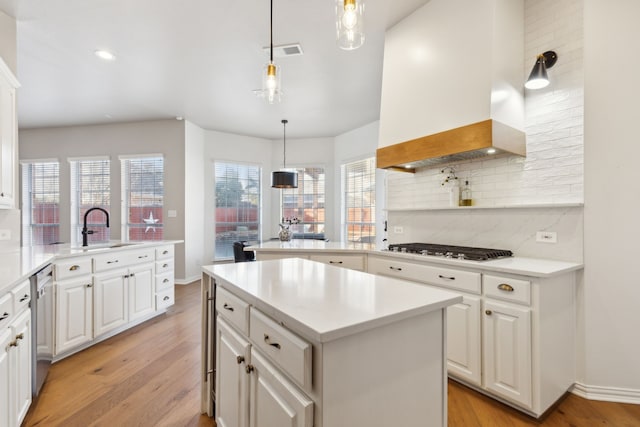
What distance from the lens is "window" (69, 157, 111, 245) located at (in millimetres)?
5594

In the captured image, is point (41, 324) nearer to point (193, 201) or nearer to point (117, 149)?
point (193, 201)

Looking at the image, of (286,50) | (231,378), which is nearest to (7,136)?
(286,50)

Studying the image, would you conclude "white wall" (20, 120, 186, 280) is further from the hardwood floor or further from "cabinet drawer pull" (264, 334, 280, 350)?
"cabinet drawer pull" (264, 334, 280, 350)

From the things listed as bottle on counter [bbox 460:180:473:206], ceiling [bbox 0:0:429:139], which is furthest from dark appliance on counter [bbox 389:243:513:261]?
ceiling [bbox 0:0:429:139]

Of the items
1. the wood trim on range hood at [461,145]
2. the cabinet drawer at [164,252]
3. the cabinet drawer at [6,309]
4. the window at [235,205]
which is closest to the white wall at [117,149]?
the window at [235,205]

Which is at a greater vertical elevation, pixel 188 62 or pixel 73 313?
pixel 188 62

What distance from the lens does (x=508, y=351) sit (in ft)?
6.14

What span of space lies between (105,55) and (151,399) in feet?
11.0

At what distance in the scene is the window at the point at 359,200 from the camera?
5719 millimetres

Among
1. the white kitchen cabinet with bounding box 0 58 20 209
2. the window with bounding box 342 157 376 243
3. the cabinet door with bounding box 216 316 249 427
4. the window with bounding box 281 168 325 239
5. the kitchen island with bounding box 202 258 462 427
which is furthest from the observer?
the window with bounding box 281 168 325 239

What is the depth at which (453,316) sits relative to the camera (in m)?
2.15

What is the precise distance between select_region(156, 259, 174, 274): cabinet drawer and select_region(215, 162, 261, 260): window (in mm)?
2290

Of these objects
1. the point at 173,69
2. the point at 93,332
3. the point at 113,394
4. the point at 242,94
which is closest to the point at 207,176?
the point at 242,94

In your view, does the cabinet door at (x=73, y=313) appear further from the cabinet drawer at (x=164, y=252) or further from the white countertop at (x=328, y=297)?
the white countertop at (x=328, y=297)
